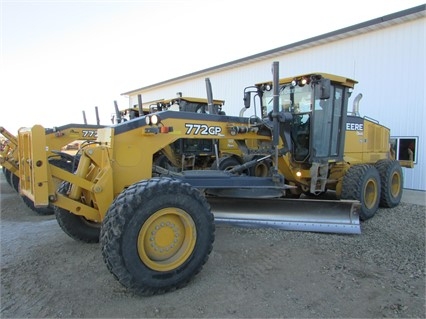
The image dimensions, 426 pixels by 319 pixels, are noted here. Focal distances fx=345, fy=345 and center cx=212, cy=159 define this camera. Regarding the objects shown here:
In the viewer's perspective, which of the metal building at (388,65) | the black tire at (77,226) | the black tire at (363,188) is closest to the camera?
the black tire at (77,226)

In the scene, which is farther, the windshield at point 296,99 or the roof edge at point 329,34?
the roof edge at point 329,34

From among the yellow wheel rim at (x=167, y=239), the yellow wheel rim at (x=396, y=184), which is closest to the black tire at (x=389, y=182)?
the yellow wheel rim at (x=396, y=184)

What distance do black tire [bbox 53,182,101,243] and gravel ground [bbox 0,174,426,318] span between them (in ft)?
0.40

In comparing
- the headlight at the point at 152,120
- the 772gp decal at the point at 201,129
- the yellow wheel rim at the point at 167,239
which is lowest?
the yellow wheel rim at the point at 167,239

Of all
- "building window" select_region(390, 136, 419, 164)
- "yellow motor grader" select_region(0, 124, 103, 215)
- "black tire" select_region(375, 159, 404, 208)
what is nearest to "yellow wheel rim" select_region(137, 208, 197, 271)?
"yellow motor grader" select_region(0, 124, 103, 215)

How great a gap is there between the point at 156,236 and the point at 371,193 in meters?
4.66

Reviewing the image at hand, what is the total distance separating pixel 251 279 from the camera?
358 centimetres

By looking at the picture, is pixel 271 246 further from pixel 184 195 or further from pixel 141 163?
pixel 141 163

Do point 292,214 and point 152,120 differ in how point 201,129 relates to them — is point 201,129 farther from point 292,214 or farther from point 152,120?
point 292,214

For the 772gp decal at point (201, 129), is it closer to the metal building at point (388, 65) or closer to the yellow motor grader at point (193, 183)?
the yellow motor grader at point (193, 183)

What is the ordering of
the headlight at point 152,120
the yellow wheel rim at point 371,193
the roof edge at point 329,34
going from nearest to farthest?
1. the headlight at point 152,120
2. the yellow wheel rim at point 371,193
3. the roof edge at point 329,34

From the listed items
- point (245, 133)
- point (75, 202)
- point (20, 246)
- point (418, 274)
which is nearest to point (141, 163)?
point (75, 202)

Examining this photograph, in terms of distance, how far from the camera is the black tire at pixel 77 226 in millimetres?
4492

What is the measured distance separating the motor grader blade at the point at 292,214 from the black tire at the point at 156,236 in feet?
6.13
